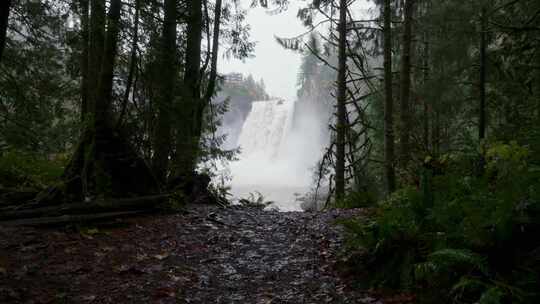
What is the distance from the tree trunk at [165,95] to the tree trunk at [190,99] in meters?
0.27

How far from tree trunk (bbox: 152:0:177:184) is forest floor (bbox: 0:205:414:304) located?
194 cm

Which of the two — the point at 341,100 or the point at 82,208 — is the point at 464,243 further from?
the point at 341,100

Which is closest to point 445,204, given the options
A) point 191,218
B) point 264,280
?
point 264,280

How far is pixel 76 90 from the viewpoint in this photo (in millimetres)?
8516

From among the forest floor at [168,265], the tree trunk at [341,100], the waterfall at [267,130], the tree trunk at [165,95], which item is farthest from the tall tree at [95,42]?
the waterfall at [267,130]

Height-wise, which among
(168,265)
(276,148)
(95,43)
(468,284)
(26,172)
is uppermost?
→ (276,148)

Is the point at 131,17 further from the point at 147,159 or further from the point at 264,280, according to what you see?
the point at 264,280

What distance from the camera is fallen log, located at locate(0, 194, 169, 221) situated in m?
4.70

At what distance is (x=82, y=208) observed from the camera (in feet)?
16.5

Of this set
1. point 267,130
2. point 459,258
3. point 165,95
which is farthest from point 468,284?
point 267,130

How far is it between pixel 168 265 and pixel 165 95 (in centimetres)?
347

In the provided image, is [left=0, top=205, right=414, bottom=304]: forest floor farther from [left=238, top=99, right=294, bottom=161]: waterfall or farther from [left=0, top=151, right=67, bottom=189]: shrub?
[left=238, top=99, right=294, bottom=161]: waterfall

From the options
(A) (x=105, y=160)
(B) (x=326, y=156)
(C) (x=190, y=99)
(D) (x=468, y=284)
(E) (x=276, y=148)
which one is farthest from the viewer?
(E) (x=276, y=148)

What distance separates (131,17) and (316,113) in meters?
39.4
